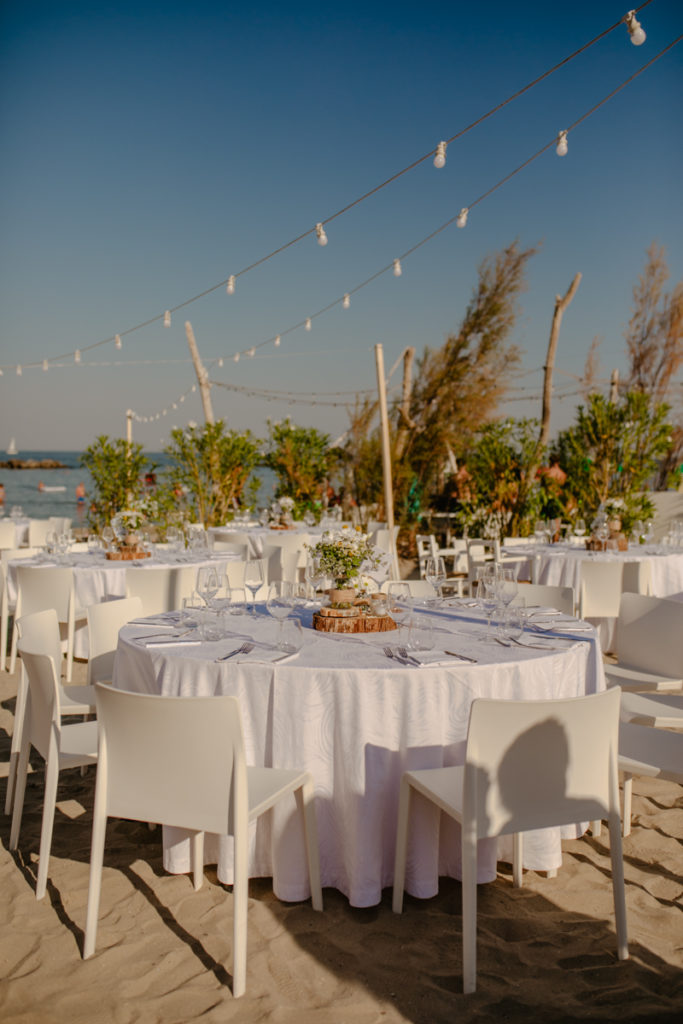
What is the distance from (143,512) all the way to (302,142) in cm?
1066

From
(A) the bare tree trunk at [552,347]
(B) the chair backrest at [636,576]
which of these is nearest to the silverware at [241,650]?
(B) the chair backrest at [636,576]

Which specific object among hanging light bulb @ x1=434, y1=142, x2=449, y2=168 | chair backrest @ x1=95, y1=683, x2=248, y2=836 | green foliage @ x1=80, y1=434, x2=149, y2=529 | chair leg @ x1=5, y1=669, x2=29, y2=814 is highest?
hanging light bulb @ x1=434, y1=142, x2=449, y2=168

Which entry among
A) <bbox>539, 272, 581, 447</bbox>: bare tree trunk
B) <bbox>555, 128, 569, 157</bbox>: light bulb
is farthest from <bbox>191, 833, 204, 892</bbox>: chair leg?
<bbox>539, 272, 581, 447</bbox>: bare tree trunk

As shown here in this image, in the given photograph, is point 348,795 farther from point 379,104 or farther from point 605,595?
point 379,104

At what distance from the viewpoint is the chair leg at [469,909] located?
211 cm

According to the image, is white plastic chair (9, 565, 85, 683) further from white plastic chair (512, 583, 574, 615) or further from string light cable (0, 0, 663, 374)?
string light cable (0, 0, 663, 374)

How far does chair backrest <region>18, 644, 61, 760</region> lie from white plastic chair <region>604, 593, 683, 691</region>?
101 inches

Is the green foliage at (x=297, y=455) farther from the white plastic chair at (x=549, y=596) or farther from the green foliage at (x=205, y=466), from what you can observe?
the white plastic chair at (x=549, y=596)

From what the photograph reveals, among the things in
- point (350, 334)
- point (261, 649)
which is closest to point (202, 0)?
point (261, 649)

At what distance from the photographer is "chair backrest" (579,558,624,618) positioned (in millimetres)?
5473

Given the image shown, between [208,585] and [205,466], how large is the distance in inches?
293

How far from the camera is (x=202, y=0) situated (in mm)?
9289

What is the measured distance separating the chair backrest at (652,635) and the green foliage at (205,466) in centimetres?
709

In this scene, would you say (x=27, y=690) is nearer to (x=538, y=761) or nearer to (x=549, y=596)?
(x=538, y=761)
